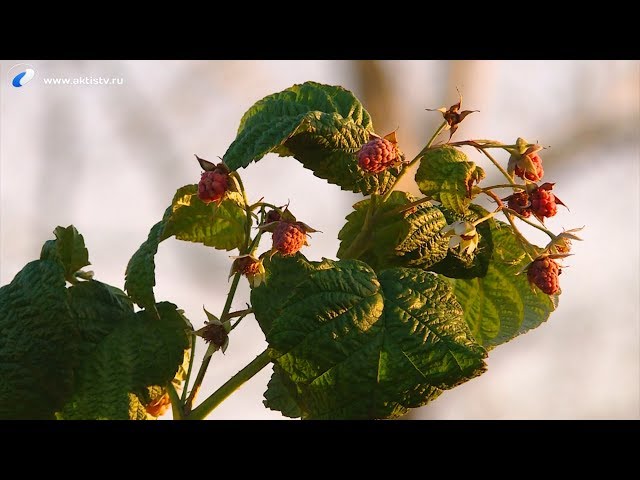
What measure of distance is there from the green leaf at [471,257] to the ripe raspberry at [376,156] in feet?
0.44

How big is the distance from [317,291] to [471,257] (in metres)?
0.21

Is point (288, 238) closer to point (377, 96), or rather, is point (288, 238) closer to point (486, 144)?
point (486, 144)

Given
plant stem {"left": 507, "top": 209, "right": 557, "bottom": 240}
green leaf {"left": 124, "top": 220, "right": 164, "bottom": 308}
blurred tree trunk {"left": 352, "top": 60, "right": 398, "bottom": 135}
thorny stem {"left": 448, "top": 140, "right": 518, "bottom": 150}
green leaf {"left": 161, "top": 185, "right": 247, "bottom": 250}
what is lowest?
green leaf {"left": 124, "top": 220, "right": 164, "bottom": 308}

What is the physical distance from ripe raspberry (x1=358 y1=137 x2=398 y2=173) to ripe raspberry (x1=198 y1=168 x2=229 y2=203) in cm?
13

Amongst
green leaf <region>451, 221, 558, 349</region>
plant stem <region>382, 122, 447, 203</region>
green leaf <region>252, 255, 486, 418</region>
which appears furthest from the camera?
green leaf <region>451, 221, 558, 349</region>

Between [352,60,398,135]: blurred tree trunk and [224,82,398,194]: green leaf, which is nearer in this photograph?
[224,82,398,194]: green leaf

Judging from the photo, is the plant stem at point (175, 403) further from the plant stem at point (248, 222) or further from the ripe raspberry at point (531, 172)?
the ripe raspberry at point (531, 172)

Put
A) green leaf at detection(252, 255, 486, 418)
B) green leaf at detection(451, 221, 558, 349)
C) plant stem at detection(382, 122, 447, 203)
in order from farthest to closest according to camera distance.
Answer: green leaf at detection(451, 221, 558, 349)
plant stem at detection(382, 122, 447, 203)
green leaf at detection(252, 255, 486, 418)

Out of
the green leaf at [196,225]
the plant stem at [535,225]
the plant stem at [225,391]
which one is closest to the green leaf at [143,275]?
the green leaf at [196,225]

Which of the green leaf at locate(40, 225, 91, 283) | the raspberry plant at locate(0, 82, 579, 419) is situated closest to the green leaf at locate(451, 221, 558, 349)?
the raspberry plant at locate(0, 82, 579, 419)

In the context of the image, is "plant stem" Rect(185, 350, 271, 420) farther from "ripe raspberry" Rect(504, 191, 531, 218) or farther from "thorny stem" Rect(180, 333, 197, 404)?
"ripe raspberry" Rect(504, 191, 531, 218)

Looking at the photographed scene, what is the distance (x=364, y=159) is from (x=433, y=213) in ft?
0.41

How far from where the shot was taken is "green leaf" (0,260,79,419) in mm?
787

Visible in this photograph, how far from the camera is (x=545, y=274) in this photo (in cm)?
78
